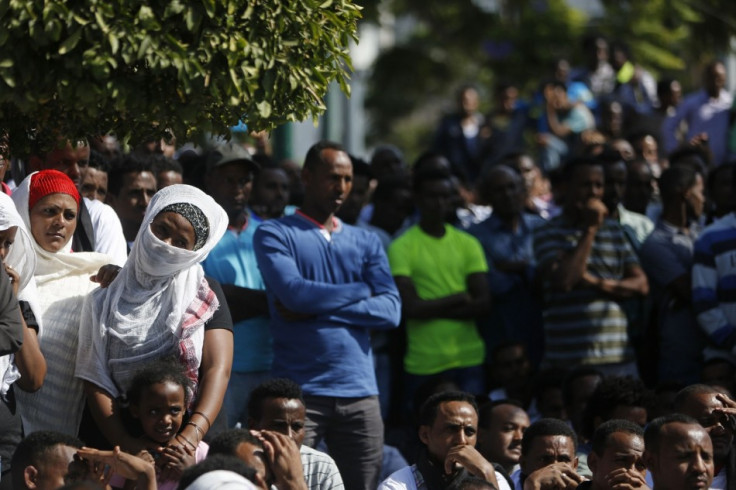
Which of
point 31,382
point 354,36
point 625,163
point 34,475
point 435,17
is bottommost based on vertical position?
point 34,475

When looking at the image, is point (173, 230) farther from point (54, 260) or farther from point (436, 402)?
point (436, 402)

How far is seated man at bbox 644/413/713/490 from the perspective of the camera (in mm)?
6547

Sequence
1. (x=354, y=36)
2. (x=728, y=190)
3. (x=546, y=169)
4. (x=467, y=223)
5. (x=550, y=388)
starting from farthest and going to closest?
(x=546, y=169)
(x=467, y=223)
(x=728, y=190)
(x=550, y=388)
(x=354, y=36)

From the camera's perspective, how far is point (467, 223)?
35.5 ft

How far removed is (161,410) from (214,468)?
3.40ft

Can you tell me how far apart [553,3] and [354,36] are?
1607 cm

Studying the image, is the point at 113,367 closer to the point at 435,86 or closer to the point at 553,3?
the point at 553,3

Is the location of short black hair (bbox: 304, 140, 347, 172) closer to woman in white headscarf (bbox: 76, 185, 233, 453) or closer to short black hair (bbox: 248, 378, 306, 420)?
short black hair (bbox: 248, 378, 306, 420)

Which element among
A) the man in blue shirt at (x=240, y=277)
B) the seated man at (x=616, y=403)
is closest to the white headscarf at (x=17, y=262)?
the man in blue shirt at (x=240, y=277)

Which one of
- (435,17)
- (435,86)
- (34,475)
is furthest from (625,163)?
(435,86)

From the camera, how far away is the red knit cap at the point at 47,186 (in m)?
6.87

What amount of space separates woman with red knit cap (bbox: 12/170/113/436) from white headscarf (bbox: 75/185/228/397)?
0.47 ft

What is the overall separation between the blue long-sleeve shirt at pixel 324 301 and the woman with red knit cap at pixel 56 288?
1179 mm

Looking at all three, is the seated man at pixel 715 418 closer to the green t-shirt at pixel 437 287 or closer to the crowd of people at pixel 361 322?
the crowd of people at pixel 361 322
